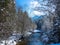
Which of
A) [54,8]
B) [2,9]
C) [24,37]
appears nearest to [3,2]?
[2,9]

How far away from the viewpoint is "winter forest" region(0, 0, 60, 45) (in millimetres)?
1938

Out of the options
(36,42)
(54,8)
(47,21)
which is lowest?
(36,42)

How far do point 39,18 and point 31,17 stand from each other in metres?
0.10

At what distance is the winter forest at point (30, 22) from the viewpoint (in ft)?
6.36

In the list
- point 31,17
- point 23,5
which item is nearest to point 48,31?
point 31,17

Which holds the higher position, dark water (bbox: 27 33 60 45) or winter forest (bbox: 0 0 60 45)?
winter forest (bbox: 0 0 60 45)

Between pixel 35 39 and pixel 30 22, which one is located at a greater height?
pixel 30 22

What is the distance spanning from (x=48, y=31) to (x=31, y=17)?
0.28 metres

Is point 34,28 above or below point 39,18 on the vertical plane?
below

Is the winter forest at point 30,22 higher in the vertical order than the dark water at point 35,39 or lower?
higher

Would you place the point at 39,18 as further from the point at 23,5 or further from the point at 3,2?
the point at 3,2

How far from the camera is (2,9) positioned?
2.00 meters

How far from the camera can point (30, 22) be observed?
1.95 metres

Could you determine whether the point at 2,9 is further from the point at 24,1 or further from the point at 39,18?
the point at 39,18
